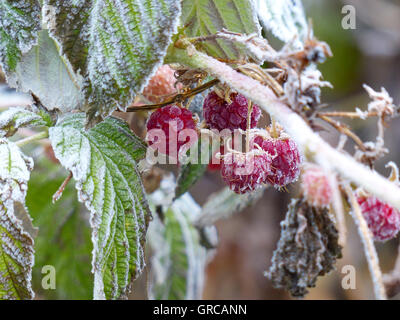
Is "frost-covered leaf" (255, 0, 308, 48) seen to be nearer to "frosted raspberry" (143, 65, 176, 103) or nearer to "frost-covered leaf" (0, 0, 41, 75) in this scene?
"frosted raspberry" (143, 65, 176, 103)

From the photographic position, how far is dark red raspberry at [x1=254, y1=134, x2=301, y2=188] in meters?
0.51

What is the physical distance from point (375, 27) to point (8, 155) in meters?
2.19

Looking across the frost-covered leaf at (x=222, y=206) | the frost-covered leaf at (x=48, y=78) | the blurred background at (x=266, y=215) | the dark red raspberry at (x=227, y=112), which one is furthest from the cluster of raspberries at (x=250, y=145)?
the blurred background at (x=266, y=215)

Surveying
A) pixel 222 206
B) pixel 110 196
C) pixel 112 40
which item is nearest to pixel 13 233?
pixel 110 196

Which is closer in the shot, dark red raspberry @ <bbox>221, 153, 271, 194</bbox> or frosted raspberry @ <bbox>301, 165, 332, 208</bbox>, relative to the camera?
dark red raspberry @ <bbox>221, 153, 271, 194</bbox>

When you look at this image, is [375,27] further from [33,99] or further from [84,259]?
[33,99]

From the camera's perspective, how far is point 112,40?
1.51ft

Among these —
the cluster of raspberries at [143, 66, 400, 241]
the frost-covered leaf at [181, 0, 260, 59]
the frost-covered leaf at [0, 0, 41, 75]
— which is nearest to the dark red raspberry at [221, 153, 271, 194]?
the cluster of raspberries at [143, 66, 400, 241]

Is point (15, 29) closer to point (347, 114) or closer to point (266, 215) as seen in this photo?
point (347, 114)

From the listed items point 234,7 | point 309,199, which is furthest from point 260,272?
point 234,7

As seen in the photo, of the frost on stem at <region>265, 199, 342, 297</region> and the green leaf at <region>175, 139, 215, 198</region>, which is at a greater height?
the green leaf at <region>175, 139, 215, 198</region>

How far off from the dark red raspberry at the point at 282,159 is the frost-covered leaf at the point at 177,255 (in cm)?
45

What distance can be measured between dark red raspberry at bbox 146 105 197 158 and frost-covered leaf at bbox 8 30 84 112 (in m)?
0.09

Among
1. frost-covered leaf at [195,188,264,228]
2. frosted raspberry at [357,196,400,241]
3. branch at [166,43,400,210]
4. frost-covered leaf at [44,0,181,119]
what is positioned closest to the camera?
branch at [166,43,400,210]
